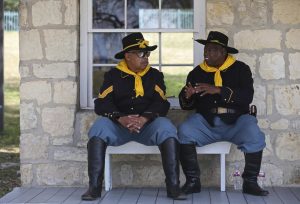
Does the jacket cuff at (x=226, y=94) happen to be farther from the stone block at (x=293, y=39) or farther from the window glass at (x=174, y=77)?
the window glass at (x=174, y=77)

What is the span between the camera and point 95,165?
5.79 m

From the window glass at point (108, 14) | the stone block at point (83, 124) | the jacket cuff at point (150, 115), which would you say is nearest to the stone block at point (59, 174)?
the stone block at point (83, 124)

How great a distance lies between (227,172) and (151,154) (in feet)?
2.39

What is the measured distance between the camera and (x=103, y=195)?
611 centimetres

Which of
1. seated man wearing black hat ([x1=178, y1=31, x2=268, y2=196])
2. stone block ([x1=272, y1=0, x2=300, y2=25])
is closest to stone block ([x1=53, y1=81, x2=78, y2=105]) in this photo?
seated man wearing black hat ([x1=178, y1=31, x2=268, y2=196])

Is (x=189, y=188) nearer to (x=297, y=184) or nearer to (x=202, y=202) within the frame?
(x=202, y=202)

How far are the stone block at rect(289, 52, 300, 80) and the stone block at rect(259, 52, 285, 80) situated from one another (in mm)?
74

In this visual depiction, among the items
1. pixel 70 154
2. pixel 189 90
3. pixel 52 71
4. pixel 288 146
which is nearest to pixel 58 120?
pixel 70 154

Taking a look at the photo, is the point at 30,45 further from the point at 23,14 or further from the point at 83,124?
the point at 83,124

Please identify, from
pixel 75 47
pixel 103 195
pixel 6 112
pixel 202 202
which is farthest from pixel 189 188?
pixel 6 112

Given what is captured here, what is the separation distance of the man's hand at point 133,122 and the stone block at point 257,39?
1248mm

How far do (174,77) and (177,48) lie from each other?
300 millimetres

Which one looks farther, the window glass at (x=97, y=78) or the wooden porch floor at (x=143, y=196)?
the window glass at (x=97, y=78)

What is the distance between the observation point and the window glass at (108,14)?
705 cm
